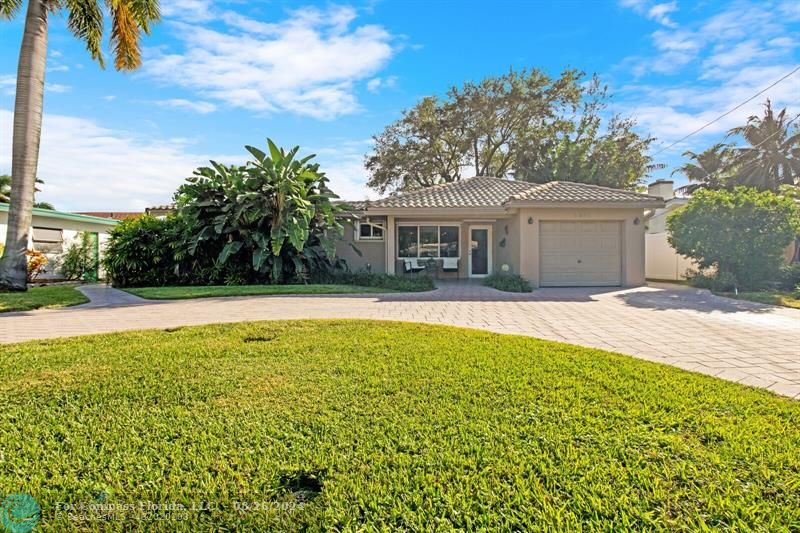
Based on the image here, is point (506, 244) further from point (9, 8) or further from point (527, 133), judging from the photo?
point (9, 8)

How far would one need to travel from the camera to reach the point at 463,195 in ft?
53.5

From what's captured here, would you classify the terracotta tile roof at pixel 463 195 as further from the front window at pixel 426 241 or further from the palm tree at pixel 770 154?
the palm tree at pixel 770 154

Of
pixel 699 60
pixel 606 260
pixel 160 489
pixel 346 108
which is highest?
pixel 699 60

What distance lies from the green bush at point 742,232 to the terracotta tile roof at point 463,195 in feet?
19.9

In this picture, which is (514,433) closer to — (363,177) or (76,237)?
(76,237)

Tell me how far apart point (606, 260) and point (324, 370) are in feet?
40.6

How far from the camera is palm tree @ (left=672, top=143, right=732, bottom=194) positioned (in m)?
28.4

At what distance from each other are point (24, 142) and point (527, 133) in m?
24.9

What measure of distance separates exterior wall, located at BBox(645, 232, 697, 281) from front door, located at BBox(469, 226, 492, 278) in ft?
23.7

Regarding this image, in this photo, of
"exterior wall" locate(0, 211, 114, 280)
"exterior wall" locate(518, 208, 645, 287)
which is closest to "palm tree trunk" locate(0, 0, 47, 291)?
"exterior wall" locate(0, 211, 114, 280)

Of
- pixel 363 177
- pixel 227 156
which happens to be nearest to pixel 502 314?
pixel 227 156

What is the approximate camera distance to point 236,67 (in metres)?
11.0

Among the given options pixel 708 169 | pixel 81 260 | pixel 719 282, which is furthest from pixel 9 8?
pixel 708 169

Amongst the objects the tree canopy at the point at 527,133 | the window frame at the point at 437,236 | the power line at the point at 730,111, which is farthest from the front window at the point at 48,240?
the power line at the point at 730,111
